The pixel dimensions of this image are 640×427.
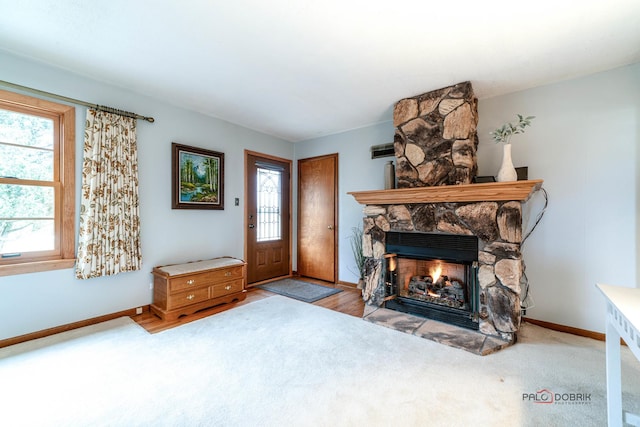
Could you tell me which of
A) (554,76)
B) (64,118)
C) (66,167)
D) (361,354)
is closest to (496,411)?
(361,354)

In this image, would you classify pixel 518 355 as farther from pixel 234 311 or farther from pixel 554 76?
pixel 234 311

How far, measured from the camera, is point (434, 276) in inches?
125

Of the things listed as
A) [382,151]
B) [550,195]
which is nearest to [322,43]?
[382,151]

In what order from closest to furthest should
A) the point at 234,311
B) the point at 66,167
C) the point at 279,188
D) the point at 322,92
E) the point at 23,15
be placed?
the point at 23,15, the point at 66,167, the point at 322,92, the point at 234,311, the point at 279,188

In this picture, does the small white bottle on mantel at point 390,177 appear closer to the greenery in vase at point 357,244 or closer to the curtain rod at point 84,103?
the greenery in vase at point 357,244

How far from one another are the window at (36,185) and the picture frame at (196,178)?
955 millimetres

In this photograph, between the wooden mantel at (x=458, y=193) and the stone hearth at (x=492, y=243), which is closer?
the wooden mantel at (x=458, y=193)

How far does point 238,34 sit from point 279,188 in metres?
2.88

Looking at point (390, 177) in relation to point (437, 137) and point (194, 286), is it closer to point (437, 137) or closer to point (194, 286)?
point (437, 137)

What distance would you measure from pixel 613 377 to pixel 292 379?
1.79m

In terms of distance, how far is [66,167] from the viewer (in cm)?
251

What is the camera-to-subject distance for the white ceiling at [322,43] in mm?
1704

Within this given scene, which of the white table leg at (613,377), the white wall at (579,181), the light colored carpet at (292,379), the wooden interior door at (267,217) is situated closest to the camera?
the white table leg at (613,377)

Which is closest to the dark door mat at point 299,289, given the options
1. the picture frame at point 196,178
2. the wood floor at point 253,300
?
the wood floor at point 253,300
